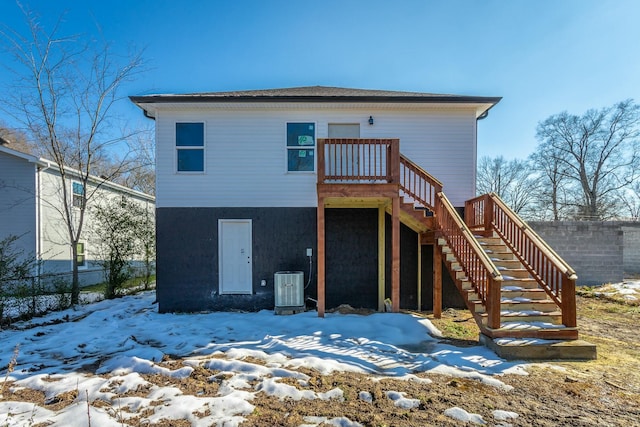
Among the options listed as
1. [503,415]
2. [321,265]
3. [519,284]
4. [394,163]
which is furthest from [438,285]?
[503,415]

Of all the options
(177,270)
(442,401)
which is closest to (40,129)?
(177,270)

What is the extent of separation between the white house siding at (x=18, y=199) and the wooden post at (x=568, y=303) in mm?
13388

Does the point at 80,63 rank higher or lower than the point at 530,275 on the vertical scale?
higher

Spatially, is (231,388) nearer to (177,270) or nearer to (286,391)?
(286,391)

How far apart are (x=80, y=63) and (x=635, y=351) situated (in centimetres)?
1375

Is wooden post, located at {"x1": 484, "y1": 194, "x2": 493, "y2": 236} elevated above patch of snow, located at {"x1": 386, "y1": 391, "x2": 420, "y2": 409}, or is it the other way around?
wooden post, located at {"x1": 484, "y1": 194, "x2": 493, "y2": 236}

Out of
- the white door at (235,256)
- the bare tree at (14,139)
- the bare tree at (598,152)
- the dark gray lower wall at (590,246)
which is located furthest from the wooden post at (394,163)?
the bare tree at (598,152)

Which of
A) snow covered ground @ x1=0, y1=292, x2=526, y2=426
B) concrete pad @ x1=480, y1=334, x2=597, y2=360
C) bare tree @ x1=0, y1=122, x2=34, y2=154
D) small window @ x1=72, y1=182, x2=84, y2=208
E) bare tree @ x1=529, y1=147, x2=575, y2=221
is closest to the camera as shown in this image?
snow covered ground @ x1=0, y1=292, x2=526, y2=426

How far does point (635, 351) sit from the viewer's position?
4.76 metres

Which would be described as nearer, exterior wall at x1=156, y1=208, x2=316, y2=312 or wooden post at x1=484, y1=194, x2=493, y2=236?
wooden post at x1=484, y1=194, x2=493, y2=236

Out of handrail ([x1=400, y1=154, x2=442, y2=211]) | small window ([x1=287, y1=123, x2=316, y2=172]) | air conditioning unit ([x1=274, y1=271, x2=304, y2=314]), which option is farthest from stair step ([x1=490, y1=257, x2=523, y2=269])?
small window ([x1=287, y1=123, x2=316, y2=172])

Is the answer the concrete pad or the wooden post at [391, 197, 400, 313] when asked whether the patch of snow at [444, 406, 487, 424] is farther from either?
the wooden post at [391, 197, 400, 313]

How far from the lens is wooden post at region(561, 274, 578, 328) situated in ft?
15.2

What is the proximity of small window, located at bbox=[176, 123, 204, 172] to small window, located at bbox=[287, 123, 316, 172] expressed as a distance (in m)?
2.14
